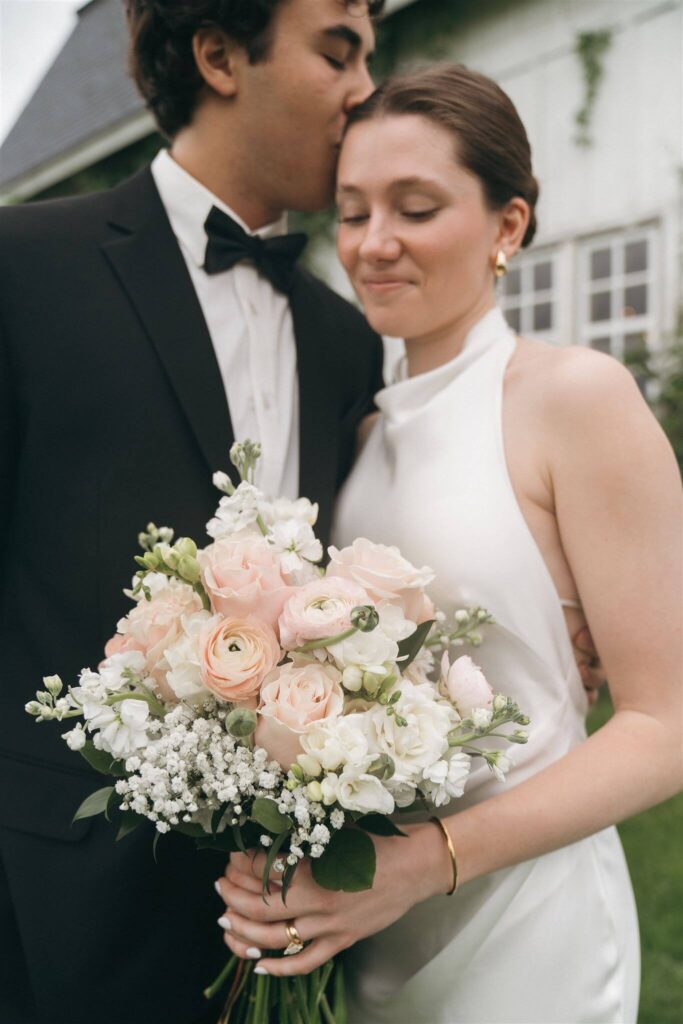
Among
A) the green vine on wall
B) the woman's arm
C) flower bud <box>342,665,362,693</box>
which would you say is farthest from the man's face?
the green vine on wall

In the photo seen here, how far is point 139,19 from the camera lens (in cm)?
277

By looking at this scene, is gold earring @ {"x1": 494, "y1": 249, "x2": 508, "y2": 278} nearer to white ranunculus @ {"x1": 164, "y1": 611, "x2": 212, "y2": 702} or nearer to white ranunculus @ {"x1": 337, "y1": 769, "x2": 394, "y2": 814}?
white ranunculus @ {"x1": 164, "y1": 611, "x2": 212, "y2": 702}

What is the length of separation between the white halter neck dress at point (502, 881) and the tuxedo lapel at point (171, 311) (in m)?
0.50

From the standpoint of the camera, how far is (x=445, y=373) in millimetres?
2471

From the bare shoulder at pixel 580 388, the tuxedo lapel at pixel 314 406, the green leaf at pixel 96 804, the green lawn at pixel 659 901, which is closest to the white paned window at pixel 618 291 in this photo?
the green lawn at pixel 659 901

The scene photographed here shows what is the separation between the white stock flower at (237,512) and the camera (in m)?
1.71

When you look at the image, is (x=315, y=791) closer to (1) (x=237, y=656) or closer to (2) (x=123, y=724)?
(1) (x=237, y=656)

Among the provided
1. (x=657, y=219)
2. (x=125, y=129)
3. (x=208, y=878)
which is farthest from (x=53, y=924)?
(x=125, y=129)

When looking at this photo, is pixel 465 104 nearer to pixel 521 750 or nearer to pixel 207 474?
pixel 207 474

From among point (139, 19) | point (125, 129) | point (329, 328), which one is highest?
point (139, 19)

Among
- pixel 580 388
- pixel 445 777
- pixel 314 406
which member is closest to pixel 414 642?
pixel 445 777

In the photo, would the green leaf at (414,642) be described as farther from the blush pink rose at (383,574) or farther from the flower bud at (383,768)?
the flower bud at (383,768)

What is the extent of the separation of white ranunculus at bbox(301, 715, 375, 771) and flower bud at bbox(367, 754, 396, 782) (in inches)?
0.8

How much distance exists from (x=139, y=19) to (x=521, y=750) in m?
2.22
